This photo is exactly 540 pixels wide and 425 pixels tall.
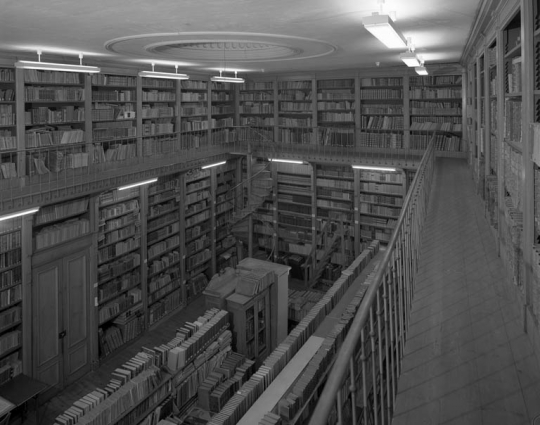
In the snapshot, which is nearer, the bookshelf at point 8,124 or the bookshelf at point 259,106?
A: the bookshelf at point 8,124

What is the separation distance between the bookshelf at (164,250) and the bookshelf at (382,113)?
14.4ft

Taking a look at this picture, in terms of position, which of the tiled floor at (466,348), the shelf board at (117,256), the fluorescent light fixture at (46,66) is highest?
the fluorescent light fixture at (46,66)

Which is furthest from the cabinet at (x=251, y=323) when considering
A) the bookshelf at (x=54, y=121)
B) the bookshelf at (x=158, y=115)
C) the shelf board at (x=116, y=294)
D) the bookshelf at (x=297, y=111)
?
the bookshelf at (x=297, y=111)

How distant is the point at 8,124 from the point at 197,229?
4.79 meters

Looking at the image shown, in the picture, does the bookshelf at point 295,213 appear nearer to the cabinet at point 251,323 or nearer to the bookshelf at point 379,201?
the bookshelf at point 379,201

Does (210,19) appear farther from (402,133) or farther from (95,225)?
(402,133)

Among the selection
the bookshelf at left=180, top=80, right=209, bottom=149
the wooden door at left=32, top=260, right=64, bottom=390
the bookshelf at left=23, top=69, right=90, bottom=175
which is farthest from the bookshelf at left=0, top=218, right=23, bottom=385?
the bookshelf at left=180, top=80, right=209, bottom=149

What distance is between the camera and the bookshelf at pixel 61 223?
22.8 feet

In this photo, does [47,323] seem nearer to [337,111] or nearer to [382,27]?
[382,27]

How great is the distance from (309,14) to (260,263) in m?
4.37

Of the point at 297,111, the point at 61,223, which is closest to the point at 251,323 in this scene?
the point at 61,223

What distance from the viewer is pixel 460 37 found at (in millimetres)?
6137

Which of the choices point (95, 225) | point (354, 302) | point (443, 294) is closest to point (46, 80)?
point (95, 225)

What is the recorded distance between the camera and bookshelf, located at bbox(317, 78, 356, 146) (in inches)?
439
